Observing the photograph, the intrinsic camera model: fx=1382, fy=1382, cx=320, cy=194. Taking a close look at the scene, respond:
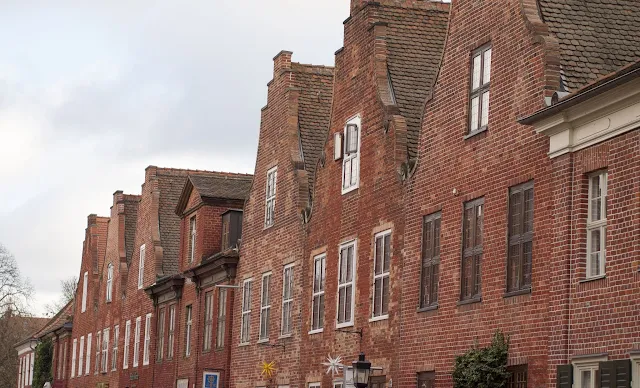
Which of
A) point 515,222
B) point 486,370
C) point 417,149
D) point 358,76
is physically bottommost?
point 486,370

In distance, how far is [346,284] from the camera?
1202 inches

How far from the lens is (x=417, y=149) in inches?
1061

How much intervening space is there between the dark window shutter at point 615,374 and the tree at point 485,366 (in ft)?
10.1

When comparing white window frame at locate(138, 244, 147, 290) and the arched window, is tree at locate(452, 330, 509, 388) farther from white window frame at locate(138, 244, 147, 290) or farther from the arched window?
the arched window

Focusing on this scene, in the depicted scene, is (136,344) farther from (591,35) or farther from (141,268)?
(591,35)

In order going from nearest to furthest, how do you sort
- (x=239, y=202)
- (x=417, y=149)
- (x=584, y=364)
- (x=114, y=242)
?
1. (x=584, y=364)
2. (x=417, y=149)
3. (x=239, y=202)
4. (x=114, y=242)

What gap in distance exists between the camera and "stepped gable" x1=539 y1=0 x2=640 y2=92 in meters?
22.2

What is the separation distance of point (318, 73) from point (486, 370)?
16774mm

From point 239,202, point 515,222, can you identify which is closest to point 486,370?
point 515,222

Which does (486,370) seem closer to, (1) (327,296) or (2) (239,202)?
(1) (327,296)

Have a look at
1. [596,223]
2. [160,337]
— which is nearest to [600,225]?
[596,223]

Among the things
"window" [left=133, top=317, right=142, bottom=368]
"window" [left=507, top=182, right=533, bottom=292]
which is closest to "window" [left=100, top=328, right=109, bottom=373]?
"window" [left=133, top=317, right=142, bottom=368]

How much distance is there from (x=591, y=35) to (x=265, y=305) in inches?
625

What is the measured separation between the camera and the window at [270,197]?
36.7m
